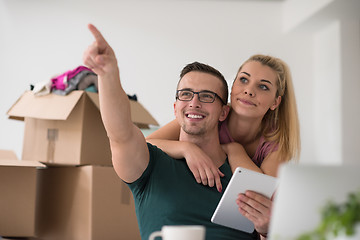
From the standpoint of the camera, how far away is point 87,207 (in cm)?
229

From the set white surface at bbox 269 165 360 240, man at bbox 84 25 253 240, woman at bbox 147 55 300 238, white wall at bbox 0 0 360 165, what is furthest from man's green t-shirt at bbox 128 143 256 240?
white wall at bbox 0 0 360 165

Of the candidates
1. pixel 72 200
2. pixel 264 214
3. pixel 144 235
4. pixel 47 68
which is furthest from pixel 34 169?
pixel 47 68

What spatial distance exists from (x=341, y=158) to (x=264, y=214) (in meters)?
3.51

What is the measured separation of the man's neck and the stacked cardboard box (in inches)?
31.3

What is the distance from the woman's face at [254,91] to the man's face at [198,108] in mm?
144

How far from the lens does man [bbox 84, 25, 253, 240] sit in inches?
46.4

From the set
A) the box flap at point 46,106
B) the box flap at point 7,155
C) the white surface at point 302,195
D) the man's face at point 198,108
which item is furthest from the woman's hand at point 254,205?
the box flap at point 7,155

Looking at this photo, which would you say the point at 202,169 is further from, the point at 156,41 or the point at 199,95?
the point at 156,41

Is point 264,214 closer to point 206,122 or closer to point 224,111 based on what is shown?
point 206,122

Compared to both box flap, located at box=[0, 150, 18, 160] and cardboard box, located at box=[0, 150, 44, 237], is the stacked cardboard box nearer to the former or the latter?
cardboard box, located at box=[0, 150, 44, 237]

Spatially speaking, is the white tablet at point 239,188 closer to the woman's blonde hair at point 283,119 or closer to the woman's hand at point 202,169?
the woman's hand at point 202,169

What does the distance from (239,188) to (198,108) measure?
44 cm

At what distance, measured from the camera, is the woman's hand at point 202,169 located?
1465 millimetres

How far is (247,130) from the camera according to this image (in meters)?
1.83
